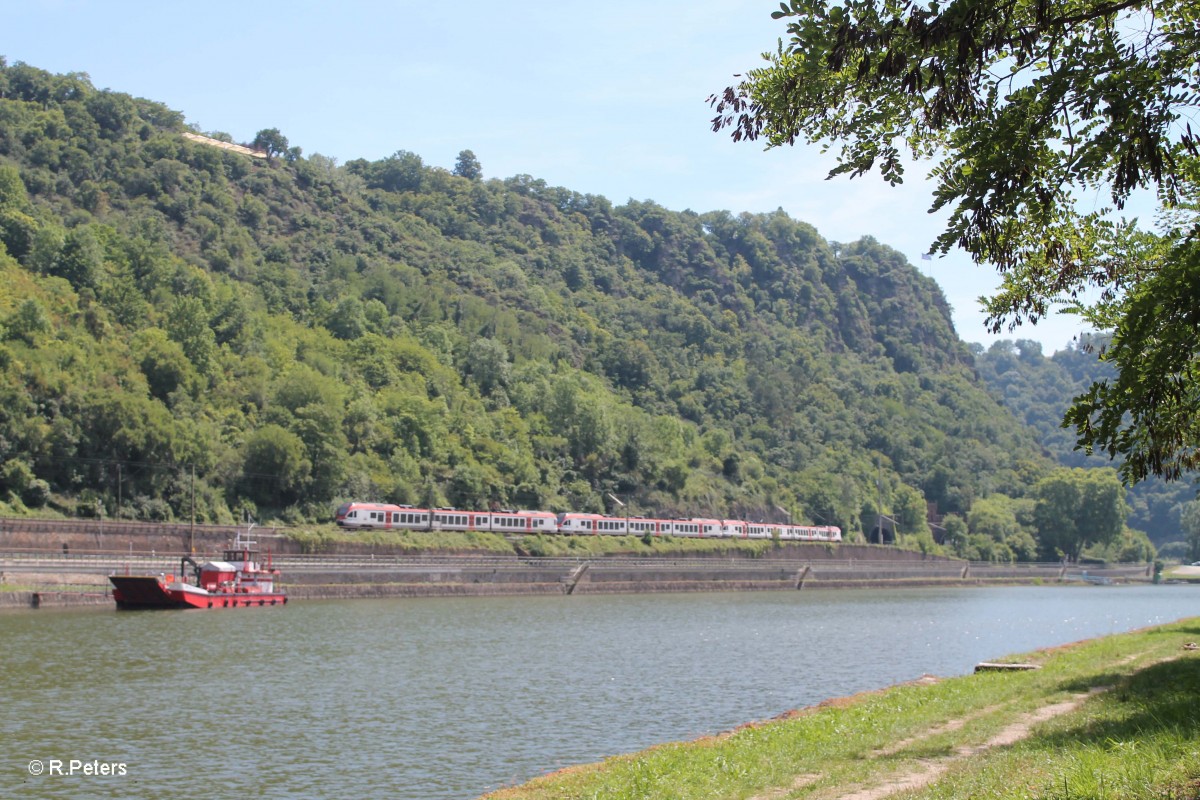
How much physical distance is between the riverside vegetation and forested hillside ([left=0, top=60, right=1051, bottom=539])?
1.10 feet

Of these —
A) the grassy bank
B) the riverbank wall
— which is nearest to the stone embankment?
the riverbank wall

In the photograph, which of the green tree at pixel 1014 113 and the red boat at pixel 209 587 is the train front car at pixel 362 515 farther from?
the green tree at pixel 1014 113

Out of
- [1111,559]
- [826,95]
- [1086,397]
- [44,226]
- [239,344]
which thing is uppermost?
[44,226]

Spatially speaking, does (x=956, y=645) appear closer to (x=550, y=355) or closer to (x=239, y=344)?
(x=239, y=344)

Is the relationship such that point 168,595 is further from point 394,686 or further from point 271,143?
point 271,143

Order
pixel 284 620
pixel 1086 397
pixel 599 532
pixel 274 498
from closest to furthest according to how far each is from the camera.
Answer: pixel 1086 397 → pixel 284 620 → pixel 274 498 → pixel 599 532

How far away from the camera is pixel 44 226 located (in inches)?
3656

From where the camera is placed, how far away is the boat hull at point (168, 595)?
45938mm

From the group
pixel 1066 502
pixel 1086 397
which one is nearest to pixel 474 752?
pixel 1086 397

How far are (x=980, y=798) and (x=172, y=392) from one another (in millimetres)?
74914

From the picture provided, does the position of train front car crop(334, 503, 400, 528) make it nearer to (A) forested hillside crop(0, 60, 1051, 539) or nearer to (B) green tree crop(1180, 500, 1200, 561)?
(A) forested hillside crop(0, 60, 1051, 539)

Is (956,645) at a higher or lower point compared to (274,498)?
lower

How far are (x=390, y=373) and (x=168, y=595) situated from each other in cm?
5598

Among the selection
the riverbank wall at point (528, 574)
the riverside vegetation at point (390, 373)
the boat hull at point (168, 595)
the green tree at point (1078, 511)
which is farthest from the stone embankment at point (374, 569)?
the green tree at point (1078, 511)
